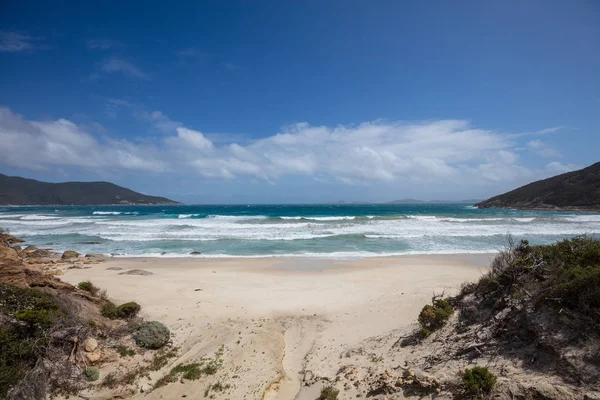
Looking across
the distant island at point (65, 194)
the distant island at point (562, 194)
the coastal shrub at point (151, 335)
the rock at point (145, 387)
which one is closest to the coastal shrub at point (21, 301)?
the coastal shrub at point (151, 335)

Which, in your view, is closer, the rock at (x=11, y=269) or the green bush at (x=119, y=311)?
the rock at (x=11, y=269)

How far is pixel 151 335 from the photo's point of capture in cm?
707

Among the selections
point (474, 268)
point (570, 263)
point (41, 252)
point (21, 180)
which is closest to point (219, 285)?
point (570, 263)

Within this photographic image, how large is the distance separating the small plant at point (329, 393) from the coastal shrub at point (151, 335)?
4217mm

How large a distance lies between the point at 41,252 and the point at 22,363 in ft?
67.0

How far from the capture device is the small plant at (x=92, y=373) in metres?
5.41

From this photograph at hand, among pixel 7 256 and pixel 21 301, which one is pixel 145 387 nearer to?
pixel 21 301

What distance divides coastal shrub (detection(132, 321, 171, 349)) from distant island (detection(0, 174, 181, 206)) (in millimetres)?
154633

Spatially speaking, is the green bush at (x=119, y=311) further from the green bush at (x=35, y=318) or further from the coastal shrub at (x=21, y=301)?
the green bush at (x=35, y=318)

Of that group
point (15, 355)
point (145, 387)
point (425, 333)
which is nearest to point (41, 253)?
point (15, 355)

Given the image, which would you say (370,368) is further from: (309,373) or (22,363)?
(22,363)

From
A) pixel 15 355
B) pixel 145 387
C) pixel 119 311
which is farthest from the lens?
pixel 119 311

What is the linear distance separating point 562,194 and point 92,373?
8491 cm

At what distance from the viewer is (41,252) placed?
66.6ft
